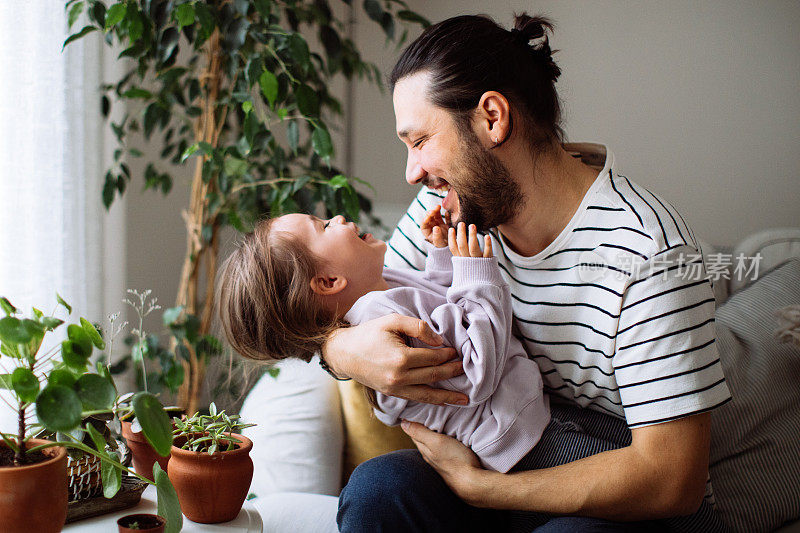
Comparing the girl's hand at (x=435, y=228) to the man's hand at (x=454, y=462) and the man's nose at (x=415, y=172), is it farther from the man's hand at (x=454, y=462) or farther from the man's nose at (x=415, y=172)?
the man's hand at (x=454, y=462)

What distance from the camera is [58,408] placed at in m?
0.75

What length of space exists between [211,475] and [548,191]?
78 centimetres

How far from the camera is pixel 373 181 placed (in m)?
3.13

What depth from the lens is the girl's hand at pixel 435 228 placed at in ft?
4.14

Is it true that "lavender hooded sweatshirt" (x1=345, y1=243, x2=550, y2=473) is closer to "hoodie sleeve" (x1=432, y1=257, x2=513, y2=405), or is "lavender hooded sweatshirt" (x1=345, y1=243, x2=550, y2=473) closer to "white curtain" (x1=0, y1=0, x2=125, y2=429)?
"hoodie sleeve" (x1=432, y1=257, x2=513, y2=405)

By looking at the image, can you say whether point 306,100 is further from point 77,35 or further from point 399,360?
point 399,360

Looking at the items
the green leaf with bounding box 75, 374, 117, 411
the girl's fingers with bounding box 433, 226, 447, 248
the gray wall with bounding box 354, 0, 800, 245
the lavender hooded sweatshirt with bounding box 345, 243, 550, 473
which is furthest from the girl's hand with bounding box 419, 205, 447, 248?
the gray wall with bounding box 354, 0, 800, 245

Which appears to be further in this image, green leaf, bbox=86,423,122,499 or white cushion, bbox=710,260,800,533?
white cushion, bbox=710,260,800,533

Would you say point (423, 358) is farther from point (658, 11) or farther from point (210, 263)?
point (658, 11)

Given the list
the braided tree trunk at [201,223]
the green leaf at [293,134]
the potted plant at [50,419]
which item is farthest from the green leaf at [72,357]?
the braided tree trunk at [201,223]

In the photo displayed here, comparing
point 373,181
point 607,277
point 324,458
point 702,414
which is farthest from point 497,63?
point 373,181

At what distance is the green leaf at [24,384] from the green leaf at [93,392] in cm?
5

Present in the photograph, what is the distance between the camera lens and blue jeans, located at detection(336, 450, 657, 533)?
45.1 inches

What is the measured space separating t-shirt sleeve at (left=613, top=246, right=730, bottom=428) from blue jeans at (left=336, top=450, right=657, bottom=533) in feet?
0.74
